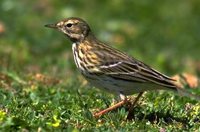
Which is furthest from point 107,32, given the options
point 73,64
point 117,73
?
point 117,73

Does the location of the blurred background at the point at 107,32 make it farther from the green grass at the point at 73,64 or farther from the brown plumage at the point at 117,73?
the brown plumage at the point at 117,73

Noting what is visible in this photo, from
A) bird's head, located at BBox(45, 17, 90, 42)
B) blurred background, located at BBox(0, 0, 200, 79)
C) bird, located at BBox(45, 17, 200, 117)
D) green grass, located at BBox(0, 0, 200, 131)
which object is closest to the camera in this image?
green grass, located at BBox(0, 0, 200, 131)

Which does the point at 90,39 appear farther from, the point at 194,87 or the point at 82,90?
the point at 194,87

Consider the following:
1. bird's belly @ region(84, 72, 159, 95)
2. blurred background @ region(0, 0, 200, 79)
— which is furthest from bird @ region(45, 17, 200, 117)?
blurred background @ region(0, 0, 200, 79)

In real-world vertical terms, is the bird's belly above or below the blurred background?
below

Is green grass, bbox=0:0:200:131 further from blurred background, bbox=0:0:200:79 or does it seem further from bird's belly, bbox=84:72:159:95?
bird's belly, bbox=84:72:159:95

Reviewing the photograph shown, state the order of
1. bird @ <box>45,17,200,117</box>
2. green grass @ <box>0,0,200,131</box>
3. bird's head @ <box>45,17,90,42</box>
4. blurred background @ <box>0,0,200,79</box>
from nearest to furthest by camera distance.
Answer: green grass @ <box>0,0,200,131</box> < bird @ <box>45,17,200,117</box> < bird's head @ <box>45,17,90,42</box> < blurred background @ <box>0,0,200,79</box>

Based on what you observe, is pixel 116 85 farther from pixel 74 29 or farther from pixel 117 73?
pixel 74 29

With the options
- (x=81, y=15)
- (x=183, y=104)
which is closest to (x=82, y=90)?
(x=183, y=104)
